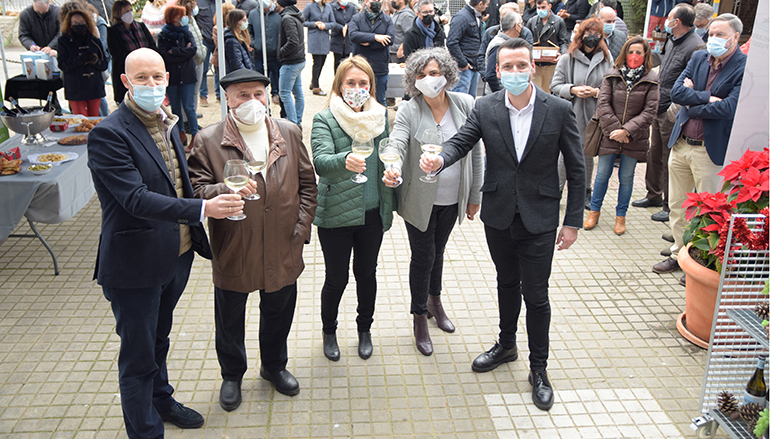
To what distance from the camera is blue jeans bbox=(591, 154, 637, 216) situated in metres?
6.12

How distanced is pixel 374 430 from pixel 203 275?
97.0 inches

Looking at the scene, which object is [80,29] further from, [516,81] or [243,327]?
[516,81]

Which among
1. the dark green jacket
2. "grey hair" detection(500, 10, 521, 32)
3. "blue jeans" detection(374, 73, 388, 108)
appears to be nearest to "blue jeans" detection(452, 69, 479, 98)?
"blue jeans" detection(374, 73, 388, 108)

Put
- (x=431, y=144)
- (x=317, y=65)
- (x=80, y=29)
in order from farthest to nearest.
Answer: (x=317, y=65) < (x=80, y=29) < (x=431, y=144)

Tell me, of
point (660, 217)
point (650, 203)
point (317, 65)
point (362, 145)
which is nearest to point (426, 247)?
point (362, 145)

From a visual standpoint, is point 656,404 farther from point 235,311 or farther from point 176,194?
point 176,194

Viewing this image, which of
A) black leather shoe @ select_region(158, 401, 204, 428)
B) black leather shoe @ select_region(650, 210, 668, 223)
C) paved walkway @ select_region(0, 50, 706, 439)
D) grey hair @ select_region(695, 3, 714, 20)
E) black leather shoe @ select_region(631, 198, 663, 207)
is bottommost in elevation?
paved walkway @ select_region(0, 50, 706, 439)

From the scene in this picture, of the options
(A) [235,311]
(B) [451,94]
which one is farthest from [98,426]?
(B) [451,94]

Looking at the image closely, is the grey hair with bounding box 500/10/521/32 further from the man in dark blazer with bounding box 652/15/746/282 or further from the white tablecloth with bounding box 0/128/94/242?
the white tablecloth with bounding box 0/128/94/242

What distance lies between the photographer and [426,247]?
12.7 feet

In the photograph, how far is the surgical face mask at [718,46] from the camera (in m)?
4.78

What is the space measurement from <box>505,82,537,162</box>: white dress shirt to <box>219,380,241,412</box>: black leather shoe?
2118mm

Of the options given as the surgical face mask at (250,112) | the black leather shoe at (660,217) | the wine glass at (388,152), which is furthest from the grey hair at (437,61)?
the black leather shoe at (660,217)

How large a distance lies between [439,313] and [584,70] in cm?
352
